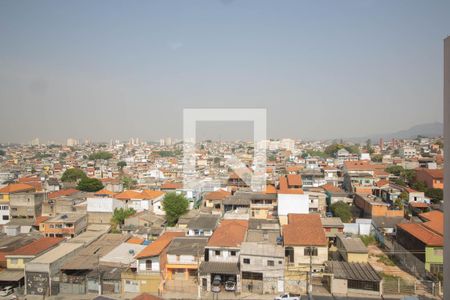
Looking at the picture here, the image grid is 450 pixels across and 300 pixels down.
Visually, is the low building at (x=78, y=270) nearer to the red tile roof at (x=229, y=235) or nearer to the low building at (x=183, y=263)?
the low building at (x=183, y=263)

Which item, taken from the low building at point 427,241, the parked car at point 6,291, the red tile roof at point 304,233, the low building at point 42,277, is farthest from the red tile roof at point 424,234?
the parked car at point 6,291

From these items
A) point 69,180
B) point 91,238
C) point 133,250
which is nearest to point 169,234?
point 133,250

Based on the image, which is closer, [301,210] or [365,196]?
[301,210]

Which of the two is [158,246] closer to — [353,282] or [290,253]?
[290,253]

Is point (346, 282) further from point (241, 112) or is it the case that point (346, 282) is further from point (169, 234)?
point (241, 112)

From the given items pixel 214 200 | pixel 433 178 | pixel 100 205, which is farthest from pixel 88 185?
pixel 433 178

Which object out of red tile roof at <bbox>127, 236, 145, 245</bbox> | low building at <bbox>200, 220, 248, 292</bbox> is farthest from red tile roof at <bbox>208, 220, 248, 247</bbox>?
red tile roof at <bbox>127, 236, 145, 245</bbox>

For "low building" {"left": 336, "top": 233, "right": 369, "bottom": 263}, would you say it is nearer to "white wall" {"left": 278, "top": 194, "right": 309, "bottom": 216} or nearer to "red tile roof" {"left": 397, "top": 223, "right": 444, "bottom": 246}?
"red tile roof" {"left": 397, "top": 223, "right": 444, "bottom": 246}
